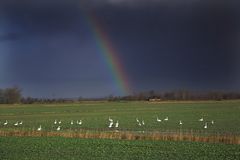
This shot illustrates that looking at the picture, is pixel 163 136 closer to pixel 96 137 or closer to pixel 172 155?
pixel 96 137

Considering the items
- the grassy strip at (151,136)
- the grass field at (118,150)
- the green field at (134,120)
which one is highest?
the green field at (134,120)

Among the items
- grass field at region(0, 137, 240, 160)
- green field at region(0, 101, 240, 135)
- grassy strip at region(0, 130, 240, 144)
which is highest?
green field at region(0, 101, 240, 135)

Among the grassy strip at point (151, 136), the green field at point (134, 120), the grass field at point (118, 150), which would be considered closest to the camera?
the grass field at point (118, 150)

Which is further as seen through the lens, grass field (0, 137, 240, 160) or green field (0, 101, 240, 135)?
green field (0, 101, 240, 135)

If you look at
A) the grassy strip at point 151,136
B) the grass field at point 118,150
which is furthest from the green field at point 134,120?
the grass field at point 118,150

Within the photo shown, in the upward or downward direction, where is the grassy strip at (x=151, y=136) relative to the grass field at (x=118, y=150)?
upward

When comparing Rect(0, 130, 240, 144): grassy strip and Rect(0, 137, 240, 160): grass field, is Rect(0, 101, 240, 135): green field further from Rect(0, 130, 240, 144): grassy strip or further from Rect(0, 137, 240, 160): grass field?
Rect(0, 137, 240, 160): grass field

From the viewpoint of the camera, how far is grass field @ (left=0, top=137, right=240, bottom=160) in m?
32.9

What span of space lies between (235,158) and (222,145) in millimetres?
8928

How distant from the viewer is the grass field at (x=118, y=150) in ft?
108

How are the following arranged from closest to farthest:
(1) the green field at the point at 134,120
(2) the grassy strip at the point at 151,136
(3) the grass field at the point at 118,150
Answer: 1. (3) the grass field at the point at 118,150
2. (2) the grassy strip at the point at 151,136
3. (1) the green field at the point at 134,120

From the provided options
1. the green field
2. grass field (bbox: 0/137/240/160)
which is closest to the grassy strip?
grass field (bbox: 0/137/240/160)

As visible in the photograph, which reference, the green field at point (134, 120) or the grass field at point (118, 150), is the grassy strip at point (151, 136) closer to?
the grass field at point (118, 150)

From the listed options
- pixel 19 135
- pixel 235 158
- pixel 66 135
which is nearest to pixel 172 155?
pixel 235 158
